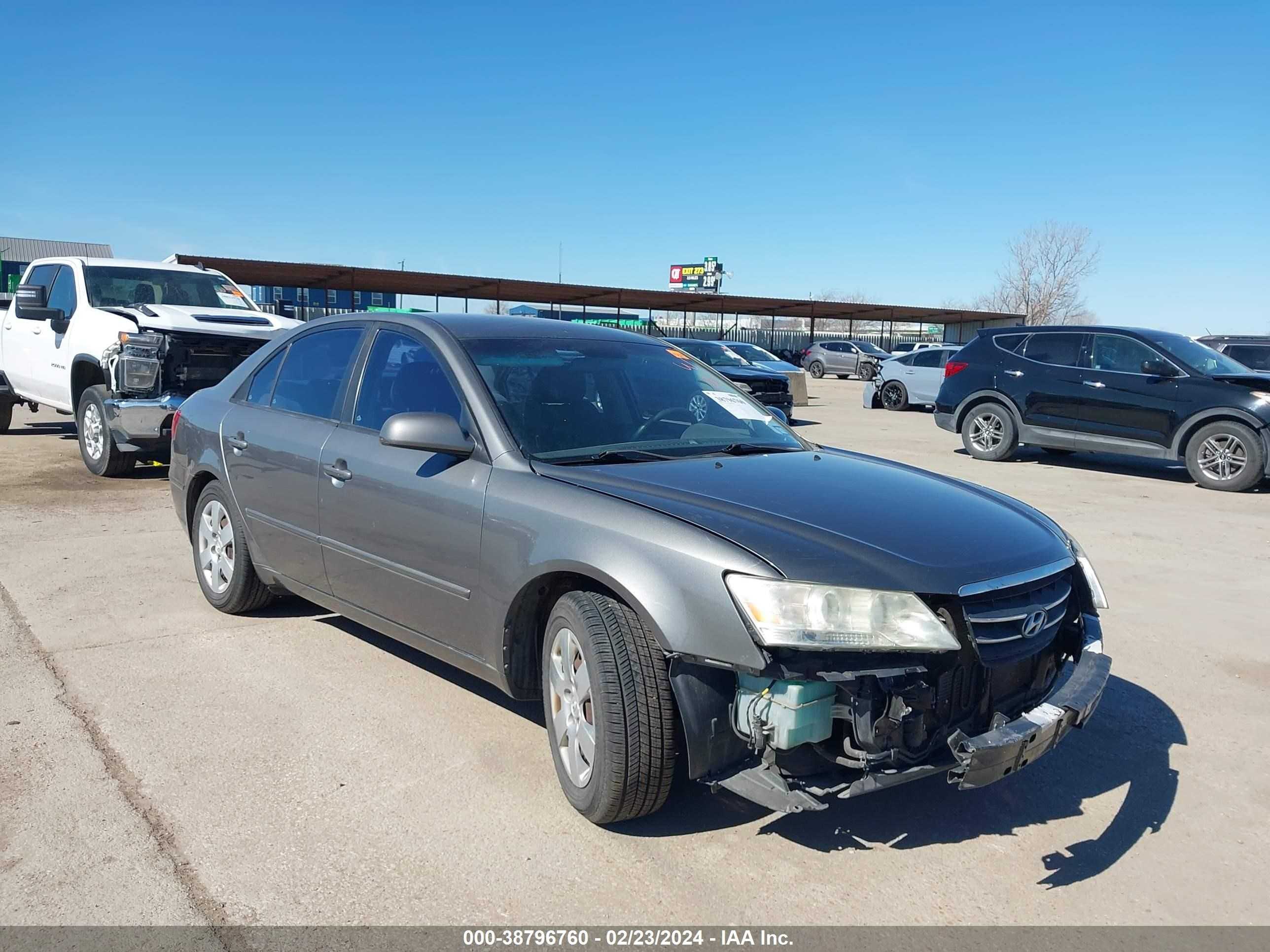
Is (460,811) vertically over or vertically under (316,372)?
under

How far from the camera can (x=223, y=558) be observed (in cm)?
525

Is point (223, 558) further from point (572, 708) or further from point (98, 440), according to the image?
point (98, 440)

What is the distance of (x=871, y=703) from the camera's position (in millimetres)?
2678

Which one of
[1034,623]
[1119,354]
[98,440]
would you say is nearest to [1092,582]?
[1034,623]

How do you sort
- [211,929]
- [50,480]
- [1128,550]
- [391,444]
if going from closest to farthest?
1. [211,929]
2. [391,444]
3. [1128,550]
4. [50,480]

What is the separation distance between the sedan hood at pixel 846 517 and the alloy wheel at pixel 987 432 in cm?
961

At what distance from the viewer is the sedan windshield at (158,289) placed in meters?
10.2

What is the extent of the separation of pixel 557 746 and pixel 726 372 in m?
13.4

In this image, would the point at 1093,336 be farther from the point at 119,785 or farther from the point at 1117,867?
the point at 119,785

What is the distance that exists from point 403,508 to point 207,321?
6.71m

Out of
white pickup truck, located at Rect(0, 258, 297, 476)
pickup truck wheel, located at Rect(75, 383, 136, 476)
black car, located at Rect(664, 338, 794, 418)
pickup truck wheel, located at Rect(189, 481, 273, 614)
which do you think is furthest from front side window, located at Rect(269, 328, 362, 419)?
black car, located at Rect(664, 338, 794, 418)

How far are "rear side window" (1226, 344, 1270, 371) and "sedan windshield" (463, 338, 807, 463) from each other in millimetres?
14424

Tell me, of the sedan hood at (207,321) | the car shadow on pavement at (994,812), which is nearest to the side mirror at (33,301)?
the sedan hood at (207,321)

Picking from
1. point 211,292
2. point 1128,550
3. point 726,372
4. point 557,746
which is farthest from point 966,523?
point 726,372
